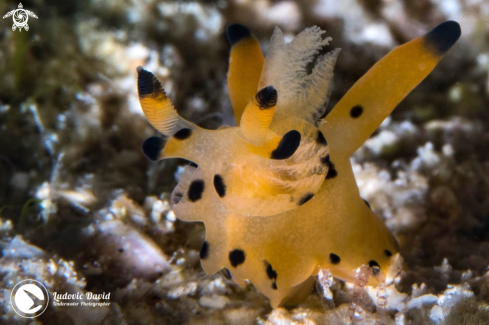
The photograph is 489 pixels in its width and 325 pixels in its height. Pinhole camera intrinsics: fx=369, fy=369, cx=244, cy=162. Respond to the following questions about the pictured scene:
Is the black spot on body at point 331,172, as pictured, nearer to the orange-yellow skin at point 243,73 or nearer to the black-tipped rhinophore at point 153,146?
the orange-yellow skin at point 243,73

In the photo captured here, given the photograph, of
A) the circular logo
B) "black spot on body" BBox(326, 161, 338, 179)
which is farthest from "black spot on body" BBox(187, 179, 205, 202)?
the circular logo

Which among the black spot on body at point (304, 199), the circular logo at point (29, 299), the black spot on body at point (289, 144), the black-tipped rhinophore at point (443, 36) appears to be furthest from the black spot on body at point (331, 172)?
the circular logo at point (29, 299)

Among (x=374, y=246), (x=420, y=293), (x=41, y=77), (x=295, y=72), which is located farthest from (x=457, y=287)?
(x=41, y=77)

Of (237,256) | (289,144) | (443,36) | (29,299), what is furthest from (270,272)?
(443,36)

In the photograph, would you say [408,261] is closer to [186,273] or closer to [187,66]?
[186,273]

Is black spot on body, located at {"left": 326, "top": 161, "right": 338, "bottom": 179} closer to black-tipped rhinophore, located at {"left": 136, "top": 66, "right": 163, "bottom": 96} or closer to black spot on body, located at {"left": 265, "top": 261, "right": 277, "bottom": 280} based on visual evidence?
black spot on body, located at {"left": 265, "top": 261, "right": 277, "bottom": 280}

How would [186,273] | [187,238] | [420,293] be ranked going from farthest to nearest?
[187,238]
[186,273]
[420,293]

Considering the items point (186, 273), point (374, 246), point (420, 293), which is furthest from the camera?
point (186, 273)

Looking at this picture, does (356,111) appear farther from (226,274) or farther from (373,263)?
(226,274)
